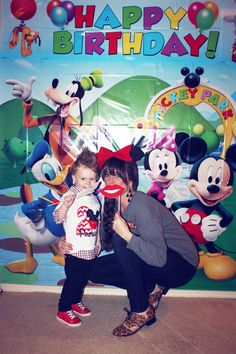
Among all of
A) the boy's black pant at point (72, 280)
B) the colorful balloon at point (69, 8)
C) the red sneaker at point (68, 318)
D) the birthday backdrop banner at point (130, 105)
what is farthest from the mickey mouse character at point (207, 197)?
the colorful balloon at point (69, 8)

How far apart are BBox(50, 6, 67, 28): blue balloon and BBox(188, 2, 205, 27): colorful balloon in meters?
0.75

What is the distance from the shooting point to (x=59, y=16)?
2031mm

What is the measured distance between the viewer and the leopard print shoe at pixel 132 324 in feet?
5.55

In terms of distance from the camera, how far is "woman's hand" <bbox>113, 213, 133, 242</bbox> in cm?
170

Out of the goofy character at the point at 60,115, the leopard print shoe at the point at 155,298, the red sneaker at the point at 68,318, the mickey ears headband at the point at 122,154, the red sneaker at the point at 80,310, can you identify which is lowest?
the red sneaker at the point at 80,310

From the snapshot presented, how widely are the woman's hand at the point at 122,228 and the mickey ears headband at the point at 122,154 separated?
34 cm

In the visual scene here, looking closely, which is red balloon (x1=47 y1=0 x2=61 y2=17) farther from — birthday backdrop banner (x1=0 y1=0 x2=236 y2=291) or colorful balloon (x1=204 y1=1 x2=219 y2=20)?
colorful balloon (x1=204 y1=1 x2=219 y2=20)

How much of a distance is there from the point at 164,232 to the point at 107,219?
1.06ft

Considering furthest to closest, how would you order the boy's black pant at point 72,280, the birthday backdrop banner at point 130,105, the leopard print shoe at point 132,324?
1. the birthday backdrop banner at point 130,105
2. the boy's black pant at point 72,280
3. the leopard print shoe at point 132,324

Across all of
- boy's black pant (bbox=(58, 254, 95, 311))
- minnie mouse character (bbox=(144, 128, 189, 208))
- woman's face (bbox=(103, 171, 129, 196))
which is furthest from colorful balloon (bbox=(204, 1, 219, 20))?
boy's black pant (bbox=(58, 254, 95, 311))

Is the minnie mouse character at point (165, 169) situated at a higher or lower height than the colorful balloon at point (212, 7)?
lower

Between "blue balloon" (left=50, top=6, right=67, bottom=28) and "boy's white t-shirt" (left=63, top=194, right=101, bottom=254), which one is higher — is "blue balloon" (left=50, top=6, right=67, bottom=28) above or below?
above

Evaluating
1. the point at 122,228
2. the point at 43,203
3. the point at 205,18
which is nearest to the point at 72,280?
the point at 122,228

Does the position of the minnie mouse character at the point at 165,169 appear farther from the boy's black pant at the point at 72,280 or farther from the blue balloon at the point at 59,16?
the blue balloon at the point at 59,16
